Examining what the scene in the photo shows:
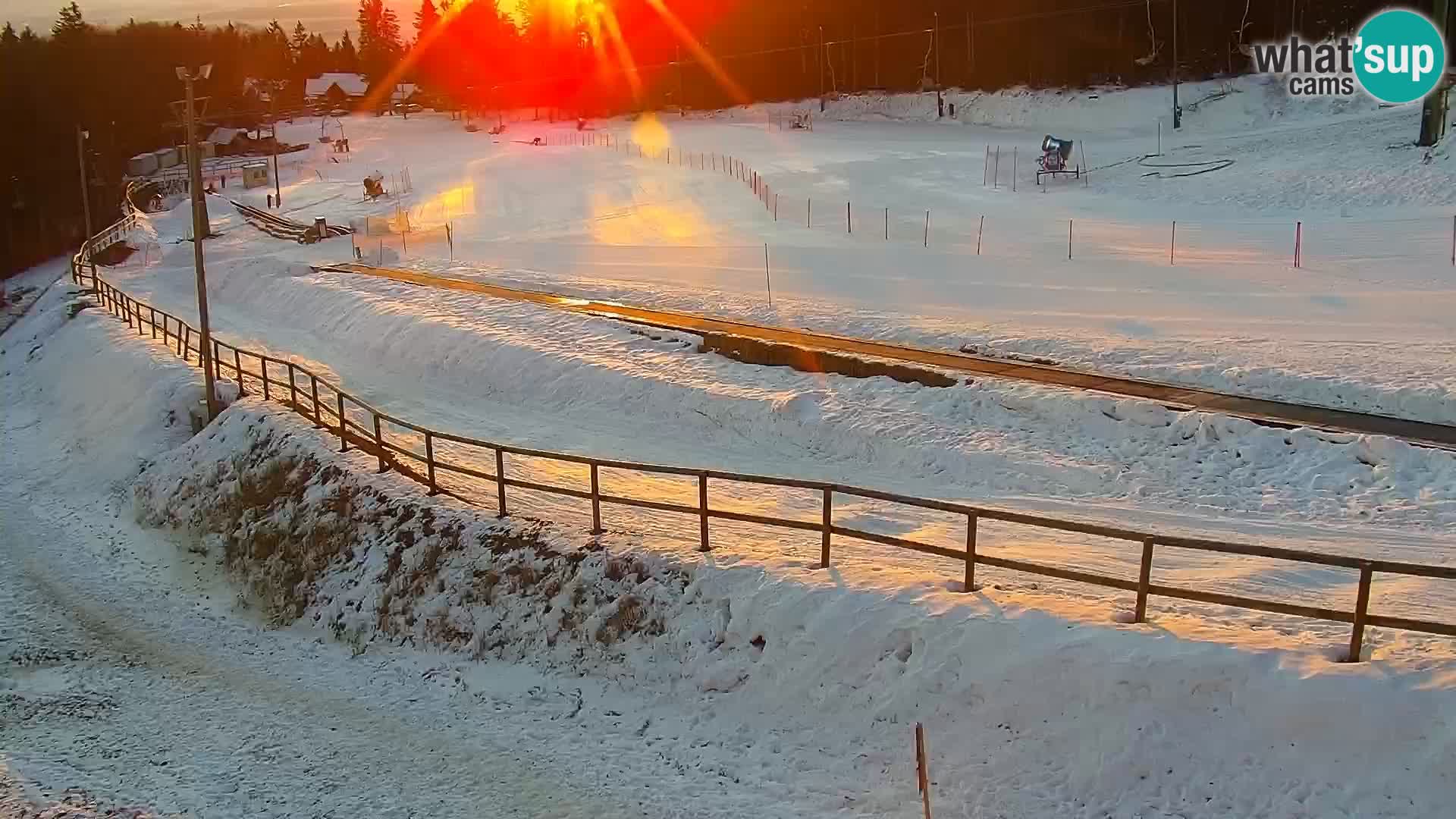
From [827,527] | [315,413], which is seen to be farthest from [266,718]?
[315,413]

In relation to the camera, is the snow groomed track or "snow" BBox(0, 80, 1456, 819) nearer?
"snow" BBox(0, 80, 1456, 819)

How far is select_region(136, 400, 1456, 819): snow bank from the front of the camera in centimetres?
901

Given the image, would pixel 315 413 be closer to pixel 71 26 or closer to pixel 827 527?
pixel 827 527

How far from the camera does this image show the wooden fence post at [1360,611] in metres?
Answer: 9.28

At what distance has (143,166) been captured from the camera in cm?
9531

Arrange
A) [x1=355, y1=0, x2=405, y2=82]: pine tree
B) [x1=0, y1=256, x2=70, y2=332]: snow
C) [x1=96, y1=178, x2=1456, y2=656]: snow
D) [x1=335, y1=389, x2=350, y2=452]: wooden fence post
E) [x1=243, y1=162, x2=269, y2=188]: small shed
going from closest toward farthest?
[x1=96, y1=178, x2=1456, y2=656]: snow → [x1=335, y1=389, x2=350, y2=452]: wooden fence post → [x1=0, y1=256, x2=70, y2=332]: snow → [x1=243, y1=162, x2=269, y2=188]: small shed → [x1=355, y1=0, x2=405, y2=82]: pine tree

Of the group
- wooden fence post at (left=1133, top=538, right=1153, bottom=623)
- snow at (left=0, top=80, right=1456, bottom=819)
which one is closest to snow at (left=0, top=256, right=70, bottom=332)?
snow at (left=0, top=80, right=1456, bottom=819)

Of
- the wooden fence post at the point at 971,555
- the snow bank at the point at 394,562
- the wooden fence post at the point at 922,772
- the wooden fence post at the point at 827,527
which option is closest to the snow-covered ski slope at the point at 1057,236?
the wooden fence post at the point at 971,555

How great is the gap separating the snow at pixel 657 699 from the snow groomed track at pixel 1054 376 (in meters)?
8.28

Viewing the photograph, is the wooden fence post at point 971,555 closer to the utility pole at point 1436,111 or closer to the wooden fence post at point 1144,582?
the wooden fence post at point 1144,582

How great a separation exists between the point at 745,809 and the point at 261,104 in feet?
398

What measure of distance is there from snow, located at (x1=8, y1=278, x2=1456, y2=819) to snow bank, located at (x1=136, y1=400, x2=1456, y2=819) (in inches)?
1.0

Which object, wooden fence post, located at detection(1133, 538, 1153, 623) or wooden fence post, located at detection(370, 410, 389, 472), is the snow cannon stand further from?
wooden fence post, located at detection(1133, 538, 1153, 623)

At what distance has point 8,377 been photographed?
35281 millimetres
